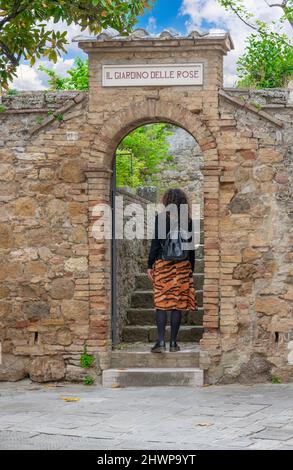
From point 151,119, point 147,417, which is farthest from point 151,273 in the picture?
point 147,417

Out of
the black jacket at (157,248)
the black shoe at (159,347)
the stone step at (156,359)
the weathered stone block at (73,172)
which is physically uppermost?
the weathered stone block at (73,172)

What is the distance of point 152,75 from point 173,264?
7.61 feet

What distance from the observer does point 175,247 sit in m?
11.2

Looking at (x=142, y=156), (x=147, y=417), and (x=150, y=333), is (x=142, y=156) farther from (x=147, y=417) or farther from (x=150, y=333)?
Answer: (x=147, y=417)

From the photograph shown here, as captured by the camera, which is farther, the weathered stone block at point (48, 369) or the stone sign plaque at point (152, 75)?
the weathered stone block at point (48, 369)

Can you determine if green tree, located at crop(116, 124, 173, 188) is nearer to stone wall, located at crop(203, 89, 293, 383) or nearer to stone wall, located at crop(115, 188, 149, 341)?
stone wall, located at crop(115, 188, 149, 341)

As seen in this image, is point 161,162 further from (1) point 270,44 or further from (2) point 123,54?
(2) point 123,54

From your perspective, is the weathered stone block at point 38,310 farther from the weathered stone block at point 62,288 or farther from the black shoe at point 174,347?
the black shoe at point 174,347

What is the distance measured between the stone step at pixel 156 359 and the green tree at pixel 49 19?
11.8 feet

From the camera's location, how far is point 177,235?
11.2m

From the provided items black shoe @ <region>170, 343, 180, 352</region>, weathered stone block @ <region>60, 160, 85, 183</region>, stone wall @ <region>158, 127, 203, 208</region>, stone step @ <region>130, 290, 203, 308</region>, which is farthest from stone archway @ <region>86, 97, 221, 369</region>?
stone wall @ <region>158, 127, 203, 208</region>

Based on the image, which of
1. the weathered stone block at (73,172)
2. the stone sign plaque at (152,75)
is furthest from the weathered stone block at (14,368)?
the stone sign plaque at (152,75)

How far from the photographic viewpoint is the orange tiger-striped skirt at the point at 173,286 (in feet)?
36.5
